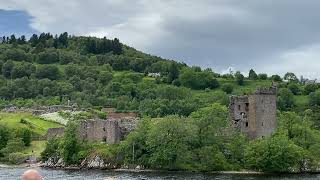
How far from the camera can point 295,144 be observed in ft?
355

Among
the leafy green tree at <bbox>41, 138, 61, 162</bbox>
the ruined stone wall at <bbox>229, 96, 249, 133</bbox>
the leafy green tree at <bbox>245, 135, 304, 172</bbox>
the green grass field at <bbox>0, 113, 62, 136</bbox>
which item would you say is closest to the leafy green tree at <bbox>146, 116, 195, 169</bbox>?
the leafy green tree at <bbox>245, 135, 304, 172</bbox>

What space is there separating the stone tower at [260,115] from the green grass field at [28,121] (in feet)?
161

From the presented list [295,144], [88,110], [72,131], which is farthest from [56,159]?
[88,110]

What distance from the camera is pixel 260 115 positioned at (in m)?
113

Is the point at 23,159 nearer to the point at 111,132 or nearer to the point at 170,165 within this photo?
the point at 111,132

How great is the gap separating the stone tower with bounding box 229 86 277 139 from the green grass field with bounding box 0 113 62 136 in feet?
161

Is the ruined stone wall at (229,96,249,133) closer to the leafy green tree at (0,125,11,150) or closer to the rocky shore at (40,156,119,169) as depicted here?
the rocky shore at (40,156,119,169)

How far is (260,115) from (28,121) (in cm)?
6263

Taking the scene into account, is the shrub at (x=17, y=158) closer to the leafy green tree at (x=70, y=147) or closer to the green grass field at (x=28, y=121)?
the leafy green tree at (x=70, y=147)

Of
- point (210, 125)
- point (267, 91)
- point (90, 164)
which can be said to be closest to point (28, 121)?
point (90, 164)

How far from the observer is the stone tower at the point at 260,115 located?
372 feet

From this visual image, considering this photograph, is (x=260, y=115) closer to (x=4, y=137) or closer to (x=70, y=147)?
(x=70, y=147)

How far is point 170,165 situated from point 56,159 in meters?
24.5

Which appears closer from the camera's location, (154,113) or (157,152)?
(157,152)
